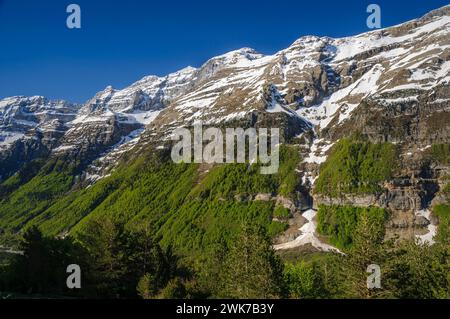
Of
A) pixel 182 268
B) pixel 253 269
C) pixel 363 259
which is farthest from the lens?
pixel 182 268

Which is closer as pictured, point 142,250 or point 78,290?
point 78,290

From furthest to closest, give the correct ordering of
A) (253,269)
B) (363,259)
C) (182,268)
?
1. (182,268)
2. (253,269)
3. (363,259)

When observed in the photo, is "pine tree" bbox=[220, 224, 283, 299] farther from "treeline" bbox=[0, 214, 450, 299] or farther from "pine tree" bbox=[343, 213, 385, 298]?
"pine tree" bbox=[343, 213, 385, 298]

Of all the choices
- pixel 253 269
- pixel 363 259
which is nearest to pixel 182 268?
pixel 253 269

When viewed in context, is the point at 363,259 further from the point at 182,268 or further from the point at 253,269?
the point at 182,268

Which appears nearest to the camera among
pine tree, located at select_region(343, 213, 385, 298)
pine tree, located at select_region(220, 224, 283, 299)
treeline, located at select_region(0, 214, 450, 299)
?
pine tree, located at select_region(343, 213, 385, 298)

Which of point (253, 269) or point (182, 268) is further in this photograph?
point (182, 268)

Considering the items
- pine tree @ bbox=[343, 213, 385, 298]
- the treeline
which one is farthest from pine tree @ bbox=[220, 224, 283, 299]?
pine tree @ bbox=[343, 213, 385, 298]

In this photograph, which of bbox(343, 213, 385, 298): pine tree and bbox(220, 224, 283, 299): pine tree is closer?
bbox(343, 213, 385, 298): pine tree

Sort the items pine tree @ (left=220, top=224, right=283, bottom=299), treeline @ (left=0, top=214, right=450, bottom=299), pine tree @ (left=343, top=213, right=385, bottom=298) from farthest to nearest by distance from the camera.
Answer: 1. pine tree @ (left=220, top=224, right=283, bottom=299)
2. treeline @ (left=0, top=214, right=450, bottom=299)
3. pine tree @ (left=343, top=213, right=385, bottom=298)
